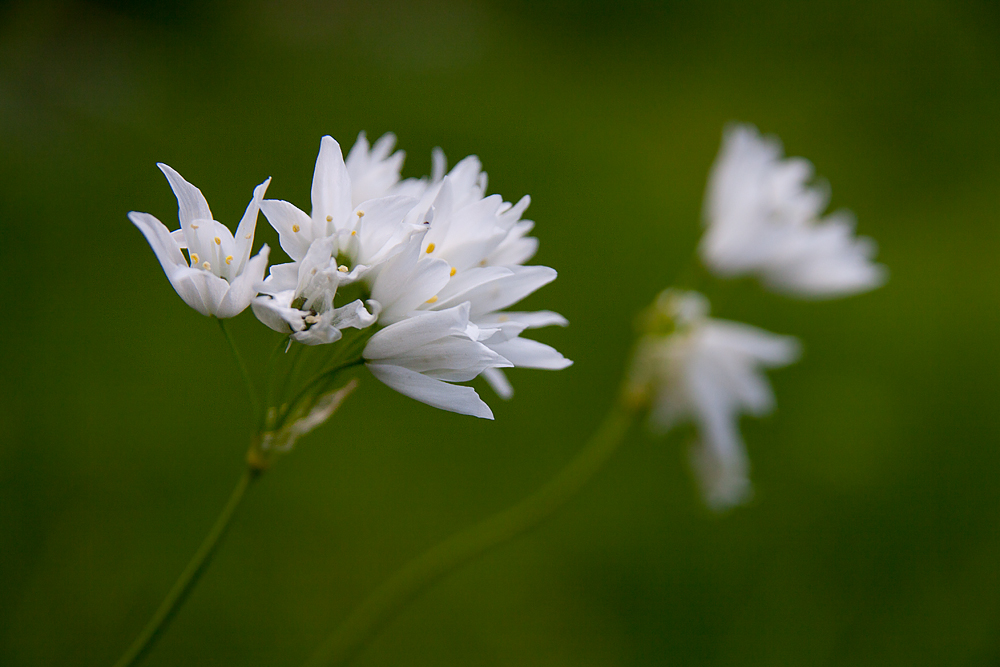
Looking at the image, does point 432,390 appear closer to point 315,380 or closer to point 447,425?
point 315,380

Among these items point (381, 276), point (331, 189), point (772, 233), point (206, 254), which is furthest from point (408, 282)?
point (772, 233)

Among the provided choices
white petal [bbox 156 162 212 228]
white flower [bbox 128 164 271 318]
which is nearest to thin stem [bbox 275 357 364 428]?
white flower [bbox 128 164 271 318]

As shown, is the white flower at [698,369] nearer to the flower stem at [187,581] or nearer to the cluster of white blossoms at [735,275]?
the cluster of white blossoms at [735,275]

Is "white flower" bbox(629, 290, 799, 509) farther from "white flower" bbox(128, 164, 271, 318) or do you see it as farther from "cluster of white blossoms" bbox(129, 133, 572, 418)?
"white flower" bbox(128, 164, 271, 318)

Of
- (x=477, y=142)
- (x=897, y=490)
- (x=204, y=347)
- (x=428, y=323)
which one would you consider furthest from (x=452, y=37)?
(x=428, y=323)

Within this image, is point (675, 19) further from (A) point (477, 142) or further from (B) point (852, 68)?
(A) point (477, 142)

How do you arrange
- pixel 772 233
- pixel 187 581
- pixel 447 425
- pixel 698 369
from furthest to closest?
1. pixel 447 425
2. pixel 698 369
3. pixel 772 233
4. pixel 187 581
